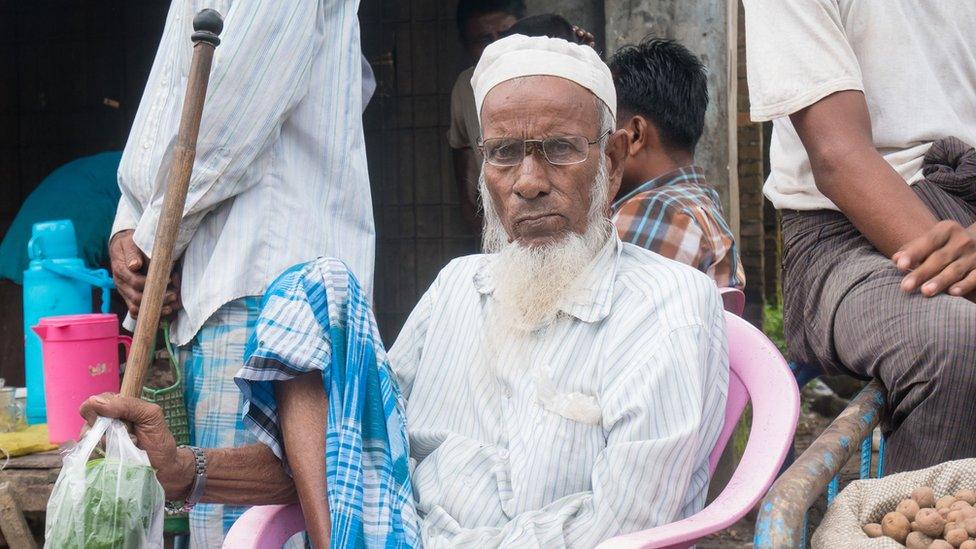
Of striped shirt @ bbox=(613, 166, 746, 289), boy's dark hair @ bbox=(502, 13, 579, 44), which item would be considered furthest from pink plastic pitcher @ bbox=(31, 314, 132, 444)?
boy's dark hair @ bbox=(502, 13, 579, 44)

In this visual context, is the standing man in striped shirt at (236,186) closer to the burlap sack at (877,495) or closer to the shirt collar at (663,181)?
the shirt collar at (663,181)

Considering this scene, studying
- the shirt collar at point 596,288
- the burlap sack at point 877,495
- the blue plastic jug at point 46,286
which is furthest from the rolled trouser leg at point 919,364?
the blue plastic jug at point 46,286

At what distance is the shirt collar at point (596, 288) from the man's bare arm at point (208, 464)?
666 millimetres

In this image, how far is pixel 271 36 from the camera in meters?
2.54

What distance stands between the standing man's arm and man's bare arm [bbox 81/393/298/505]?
1.32m

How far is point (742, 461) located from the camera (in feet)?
6.57

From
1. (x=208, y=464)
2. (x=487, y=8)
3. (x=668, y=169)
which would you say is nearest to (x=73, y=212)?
(x=487, y=8)

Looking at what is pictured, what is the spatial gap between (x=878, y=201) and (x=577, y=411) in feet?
2.71

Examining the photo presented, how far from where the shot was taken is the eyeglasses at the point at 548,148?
7.18 feet

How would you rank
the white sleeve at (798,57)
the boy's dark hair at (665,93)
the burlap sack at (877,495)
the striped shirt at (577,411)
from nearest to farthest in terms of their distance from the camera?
1. the burlap sack at (877,495)
2. the striped shirt at (577,411)
3. the white sleeve at (798,57)
4. the boy's dark hair at (665,93)

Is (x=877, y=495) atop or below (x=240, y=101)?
below

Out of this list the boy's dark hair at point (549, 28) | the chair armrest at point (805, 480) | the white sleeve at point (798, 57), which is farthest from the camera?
the boy's dark hair at point (549, 28)

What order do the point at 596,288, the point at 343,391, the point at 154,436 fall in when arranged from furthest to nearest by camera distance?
the point at 596,288 < the point at 343,391 < the point at 154,436

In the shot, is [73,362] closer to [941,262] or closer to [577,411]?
[577,411]
